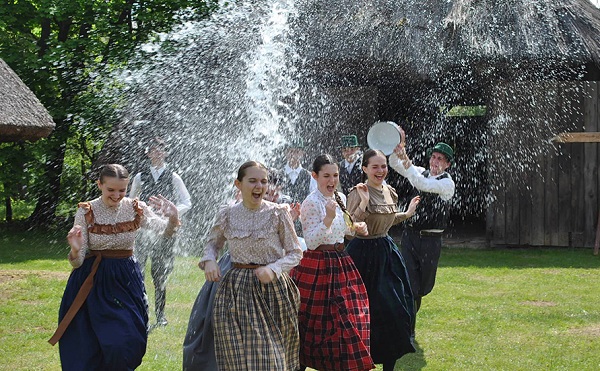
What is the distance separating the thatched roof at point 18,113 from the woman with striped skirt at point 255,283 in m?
3.05

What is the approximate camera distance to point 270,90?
971 cm

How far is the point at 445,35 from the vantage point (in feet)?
35.5

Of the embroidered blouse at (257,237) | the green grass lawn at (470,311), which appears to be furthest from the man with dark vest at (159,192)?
the embroidered blouse at (257,237)

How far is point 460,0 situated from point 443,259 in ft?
12.8

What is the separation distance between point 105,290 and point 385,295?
1814 mm

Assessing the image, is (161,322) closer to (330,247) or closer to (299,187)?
(330,247)

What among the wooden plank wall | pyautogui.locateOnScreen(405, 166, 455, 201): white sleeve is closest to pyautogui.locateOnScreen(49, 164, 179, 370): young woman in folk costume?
pyautogui.locateOnScreen(405, 166, 455, 201): white sleeve

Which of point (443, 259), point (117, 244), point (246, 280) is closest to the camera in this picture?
point (246, 280)

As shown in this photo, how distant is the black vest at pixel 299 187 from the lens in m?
Answer: 8.31

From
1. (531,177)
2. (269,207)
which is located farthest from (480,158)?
(269,207)

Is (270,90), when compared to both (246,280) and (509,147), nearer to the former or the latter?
(509,147)

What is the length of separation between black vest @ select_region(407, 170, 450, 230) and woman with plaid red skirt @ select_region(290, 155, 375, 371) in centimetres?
128

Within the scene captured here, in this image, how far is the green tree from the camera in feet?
42.8

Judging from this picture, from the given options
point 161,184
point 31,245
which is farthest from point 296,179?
point 31,245
